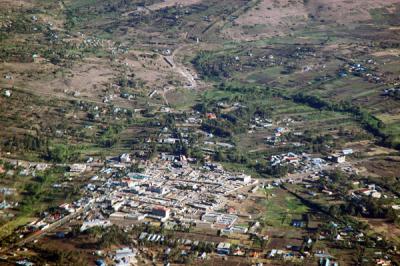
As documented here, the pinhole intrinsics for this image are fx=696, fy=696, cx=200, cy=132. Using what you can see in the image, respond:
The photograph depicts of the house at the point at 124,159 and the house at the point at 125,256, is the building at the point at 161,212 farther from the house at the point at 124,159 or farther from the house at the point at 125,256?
the house at the point at 124,159

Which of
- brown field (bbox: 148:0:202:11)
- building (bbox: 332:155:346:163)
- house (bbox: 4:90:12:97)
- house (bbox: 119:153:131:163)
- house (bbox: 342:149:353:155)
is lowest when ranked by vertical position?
house (bbox: 342:149:353:155)

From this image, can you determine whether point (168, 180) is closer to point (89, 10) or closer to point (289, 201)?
point (289, 201)

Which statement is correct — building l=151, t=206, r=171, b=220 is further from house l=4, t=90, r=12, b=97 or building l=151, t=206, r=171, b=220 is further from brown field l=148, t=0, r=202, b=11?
brown field l=148, t=0, r=202, b=11

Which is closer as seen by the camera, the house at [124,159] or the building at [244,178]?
the building at [244,178]

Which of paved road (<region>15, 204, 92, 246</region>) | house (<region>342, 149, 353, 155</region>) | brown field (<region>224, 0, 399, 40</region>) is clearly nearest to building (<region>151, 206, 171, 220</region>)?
paved road (<region>15, 204, 92, 246</region>)

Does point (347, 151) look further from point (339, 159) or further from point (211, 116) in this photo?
point (211, 116)

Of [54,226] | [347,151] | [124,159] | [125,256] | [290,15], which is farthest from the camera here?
[290,15]

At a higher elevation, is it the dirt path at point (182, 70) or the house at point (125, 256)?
the house at point (125, 256)

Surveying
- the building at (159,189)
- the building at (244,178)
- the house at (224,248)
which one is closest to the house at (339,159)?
the building at (244,178)

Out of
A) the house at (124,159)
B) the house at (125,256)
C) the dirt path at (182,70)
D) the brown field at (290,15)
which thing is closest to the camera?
the house at (125,256)

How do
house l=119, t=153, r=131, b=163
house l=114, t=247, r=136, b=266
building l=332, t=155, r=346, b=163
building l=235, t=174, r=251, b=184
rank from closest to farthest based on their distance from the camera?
1. house l=114, t=247, r=136, b=266
2. building l=235, t=174, r=251, b=184
3. house l=119, t=153, r=131, b=163
4. building l=332, t=155, r=346, b=163

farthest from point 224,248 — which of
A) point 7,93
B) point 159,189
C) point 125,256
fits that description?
point 7,93
